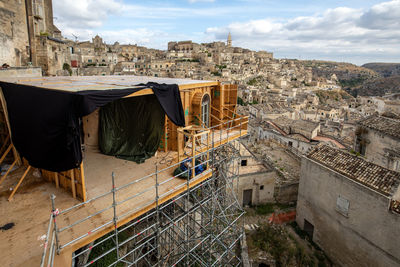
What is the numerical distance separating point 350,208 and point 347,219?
70 cm

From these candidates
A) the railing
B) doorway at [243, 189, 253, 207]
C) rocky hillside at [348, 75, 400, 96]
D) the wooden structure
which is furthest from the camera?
rocky hillside at [348, 75, 400, 96]

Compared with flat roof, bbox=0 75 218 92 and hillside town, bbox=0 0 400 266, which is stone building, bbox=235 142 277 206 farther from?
flat roof, bbox=0 75 218 92

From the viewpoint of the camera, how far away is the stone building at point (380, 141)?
637 inches

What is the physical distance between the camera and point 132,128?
9.05 meters

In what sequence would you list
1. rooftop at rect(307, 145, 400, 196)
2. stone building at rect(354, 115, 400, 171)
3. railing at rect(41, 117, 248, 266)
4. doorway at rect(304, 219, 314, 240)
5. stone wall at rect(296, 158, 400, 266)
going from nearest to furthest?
railing at rect(41, 117, 248, 266)
stone wall at rect(296, 158, 400, 266)
rooftop at rect(307, 145, 400, 196)
doorway at rect(304, 219, 314, 240)
stone building at rect(354, 115, 400, 171)

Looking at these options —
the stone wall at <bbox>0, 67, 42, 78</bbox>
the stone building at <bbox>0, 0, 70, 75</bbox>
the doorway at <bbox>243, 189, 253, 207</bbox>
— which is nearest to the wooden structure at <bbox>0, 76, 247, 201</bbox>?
the stone wall at <bbox>0, 67, 42, 78</bbox>

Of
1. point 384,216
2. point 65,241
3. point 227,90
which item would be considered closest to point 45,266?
point 65,241

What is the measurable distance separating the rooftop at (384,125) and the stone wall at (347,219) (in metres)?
6.33

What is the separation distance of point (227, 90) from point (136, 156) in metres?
5.41

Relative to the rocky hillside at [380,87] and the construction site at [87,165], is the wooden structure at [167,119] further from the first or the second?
the rocky hillside at [380,87]

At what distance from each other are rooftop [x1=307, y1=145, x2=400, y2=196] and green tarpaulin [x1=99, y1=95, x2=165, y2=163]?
10945 millimetres

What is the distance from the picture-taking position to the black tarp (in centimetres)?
548

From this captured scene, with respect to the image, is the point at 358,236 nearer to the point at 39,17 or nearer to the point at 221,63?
the point at 39,17

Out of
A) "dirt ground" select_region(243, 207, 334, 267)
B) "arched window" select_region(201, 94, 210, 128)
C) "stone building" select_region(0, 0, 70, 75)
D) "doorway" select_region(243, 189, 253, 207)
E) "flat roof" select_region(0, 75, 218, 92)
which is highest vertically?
"stone building" select_region(0, 0, 70, 75)
